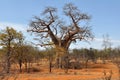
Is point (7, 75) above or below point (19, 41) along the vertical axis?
below

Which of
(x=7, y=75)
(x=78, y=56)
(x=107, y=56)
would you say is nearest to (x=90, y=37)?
(x=78, y=56)

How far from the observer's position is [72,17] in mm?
46281

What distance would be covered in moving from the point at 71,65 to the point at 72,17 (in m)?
7.86

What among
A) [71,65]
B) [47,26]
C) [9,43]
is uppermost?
[47,26]

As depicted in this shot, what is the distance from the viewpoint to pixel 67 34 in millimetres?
46000

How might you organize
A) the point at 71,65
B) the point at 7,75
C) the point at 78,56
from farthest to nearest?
the point at 78,56, the point at 71,65, the point at 7,75

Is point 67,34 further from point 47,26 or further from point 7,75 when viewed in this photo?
point 7,75

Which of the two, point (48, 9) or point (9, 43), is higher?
point (48, 9)

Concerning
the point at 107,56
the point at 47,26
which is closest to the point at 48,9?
the point at 47,26

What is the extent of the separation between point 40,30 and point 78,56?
819 inches

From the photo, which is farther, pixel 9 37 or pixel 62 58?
pixel 62 58

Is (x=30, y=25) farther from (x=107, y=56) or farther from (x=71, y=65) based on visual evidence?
(x=107, y=56)

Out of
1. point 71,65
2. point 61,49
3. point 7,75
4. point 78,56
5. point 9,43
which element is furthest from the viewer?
point 78,56

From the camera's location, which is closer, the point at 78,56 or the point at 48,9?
the point at 48,9
